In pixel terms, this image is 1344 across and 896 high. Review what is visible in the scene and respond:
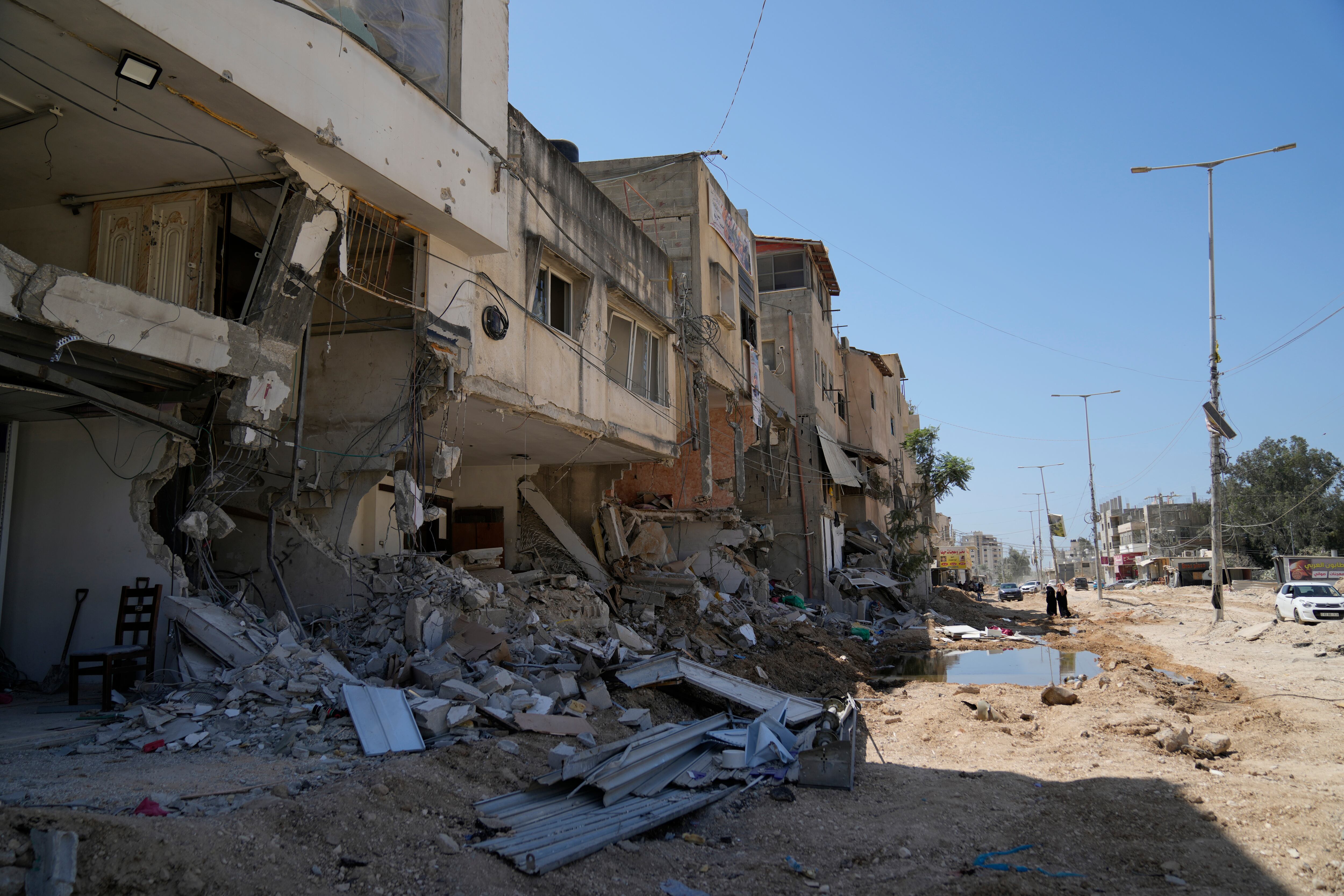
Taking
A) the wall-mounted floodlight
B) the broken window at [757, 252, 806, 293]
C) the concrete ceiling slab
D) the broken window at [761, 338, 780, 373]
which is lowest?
the concrete ceiling slab

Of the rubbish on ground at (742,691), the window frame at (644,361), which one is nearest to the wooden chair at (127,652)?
the rubbish on ground at (742,691)

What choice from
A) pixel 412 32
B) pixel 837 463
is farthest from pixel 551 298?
pixel 837 463

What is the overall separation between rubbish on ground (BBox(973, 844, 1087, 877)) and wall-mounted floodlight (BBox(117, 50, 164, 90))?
779cm

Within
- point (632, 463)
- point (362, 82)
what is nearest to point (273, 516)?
point (362, 82)

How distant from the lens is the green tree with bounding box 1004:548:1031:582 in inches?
6270

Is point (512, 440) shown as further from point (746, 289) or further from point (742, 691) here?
point (746, 289)

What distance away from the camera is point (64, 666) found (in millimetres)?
7730

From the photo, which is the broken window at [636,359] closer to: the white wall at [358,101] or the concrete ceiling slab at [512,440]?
the concrete ceiling slab at [512,440]

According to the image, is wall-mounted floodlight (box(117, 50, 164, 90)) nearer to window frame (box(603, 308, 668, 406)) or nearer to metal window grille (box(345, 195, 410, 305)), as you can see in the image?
metal window grille (box(345, 195, 410, 305))

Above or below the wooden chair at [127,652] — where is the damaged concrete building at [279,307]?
above

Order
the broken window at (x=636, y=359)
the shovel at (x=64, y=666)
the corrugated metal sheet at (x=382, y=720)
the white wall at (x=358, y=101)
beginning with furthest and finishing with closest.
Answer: the broken window at (x=636, y=359) → the shovel at (x=64, y=666) → the white wall at (x=358, y=101) → the corrugated metal sheet at (x=382, y=720)

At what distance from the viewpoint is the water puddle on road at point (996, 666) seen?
1506 cm

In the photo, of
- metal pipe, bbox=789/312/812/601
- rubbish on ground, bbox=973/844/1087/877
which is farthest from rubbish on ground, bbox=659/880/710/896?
metal pipe, bbox=789/312/812/601

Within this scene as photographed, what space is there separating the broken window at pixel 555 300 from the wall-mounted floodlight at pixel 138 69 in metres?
5.78
